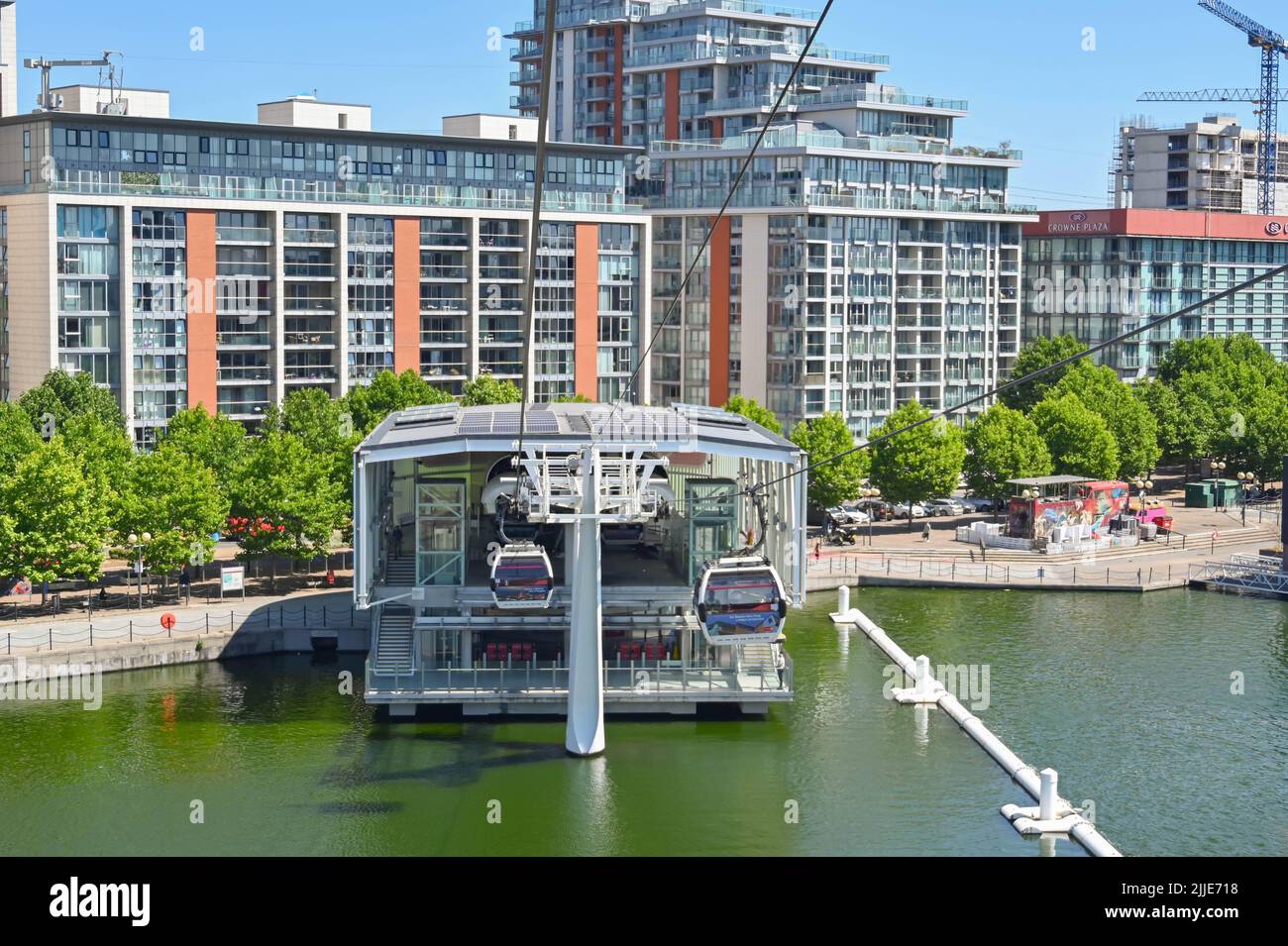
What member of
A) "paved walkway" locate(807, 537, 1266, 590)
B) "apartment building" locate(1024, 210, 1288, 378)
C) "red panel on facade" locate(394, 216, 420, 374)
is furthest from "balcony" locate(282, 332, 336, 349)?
"apartment building" locate(1024, 210, 1288, 378)

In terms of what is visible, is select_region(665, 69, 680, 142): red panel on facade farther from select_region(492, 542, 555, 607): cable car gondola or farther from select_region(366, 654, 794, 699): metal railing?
select_region(492, 542, 555, 607): cable car gondola

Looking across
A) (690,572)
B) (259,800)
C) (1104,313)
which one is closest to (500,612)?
(690,572)

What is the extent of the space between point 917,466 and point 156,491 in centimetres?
2634

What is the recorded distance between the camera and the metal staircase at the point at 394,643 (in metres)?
40.9

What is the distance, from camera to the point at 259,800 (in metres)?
34.3

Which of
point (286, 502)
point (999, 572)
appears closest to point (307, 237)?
point (286, 502)

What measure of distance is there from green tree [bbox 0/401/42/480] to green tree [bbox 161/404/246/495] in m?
3.70

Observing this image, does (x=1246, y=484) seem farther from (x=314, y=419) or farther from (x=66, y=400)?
(x=66, y=400)

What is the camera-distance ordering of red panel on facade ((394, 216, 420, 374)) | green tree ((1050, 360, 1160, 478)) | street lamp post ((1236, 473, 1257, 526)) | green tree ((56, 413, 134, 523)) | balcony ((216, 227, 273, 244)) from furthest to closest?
street lamp post ((1236, 473, 1257, 526)), red panel on facade ((394, 216, 420, 374)), green tree ((1050, 360, 1160, 478)), balcony ((216, 227, 273, 244)), green tree ((56, 413, 134, 523))

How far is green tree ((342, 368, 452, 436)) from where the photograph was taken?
2606 inches

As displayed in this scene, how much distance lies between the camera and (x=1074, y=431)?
69.4 metres

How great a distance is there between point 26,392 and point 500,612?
2823cm

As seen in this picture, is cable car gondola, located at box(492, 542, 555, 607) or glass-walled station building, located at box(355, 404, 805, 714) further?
glass-walled station building, located at box(355, 404, 805, 714)

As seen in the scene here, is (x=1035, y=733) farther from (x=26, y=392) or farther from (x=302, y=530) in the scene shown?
(x=26, y=392)
